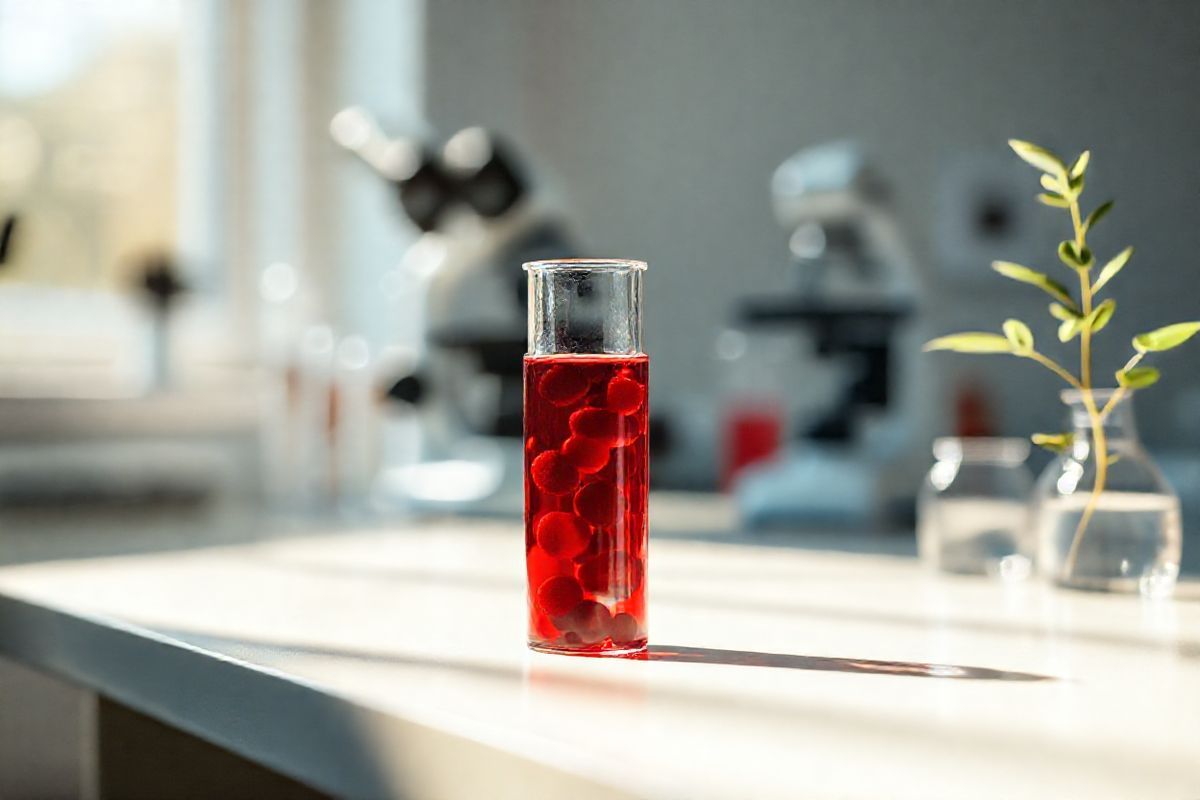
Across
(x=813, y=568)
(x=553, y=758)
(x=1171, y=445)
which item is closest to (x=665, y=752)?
(x=553, y=758)

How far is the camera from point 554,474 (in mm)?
587

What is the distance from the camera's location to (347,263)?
288 centimetres

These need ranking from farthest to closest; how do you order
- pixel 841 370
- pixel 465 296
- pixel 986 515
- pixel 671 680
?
pixel 465 296 → pixel 841 370 → pixel 986 515 → pixel 671 680

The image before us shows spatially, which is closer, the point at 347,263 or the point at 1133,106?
the point at 1133,106

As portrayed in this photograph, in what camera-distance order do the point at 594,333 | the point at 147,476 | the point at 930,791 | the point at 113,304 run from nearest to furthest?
the point at 930,791
the point at 594,333
the point at 147,476
the point at 113,304

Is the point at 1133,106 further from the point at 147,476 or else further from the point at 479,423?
the point at 147,476

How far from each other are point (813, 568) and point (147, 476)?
5.48ft

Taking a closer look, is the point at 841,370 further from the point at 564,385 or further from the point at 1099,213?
the point at 564,385

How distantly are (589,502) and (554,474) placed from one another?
21 mm

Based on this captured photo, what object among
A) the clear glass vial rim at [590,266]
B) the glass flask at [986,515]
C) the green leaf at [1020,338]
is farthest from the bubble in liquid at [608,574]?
the glass flask at [986,515]

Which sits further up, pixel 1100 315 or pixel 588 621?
pixel 1100 315

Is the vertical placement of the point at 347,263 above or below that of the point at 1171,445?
above

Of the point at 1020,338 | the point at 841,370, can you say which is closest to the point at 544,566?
the point at 1020,338

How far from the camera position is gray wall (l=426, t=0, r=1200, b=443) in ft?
5.57
